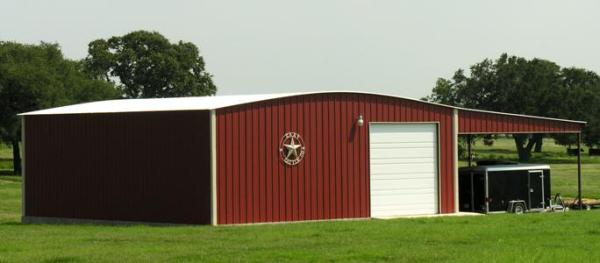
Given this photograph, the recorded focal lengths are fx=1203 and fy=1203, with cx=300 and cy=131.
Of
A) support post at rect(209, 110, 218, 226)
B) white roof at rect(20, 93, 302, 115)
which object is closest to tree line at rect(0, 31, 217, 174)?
white roof at rect(20, 93, 302, 115)

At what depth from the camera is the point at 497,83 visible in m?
104

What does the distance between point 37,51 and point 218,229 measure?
52.0m

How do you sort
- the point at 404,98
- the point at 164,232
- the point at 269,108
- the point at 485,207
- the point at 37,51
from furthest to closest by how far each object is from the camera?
the point at 37,51 → the point at 485,207 → the point at 404,98 → the point at 269,108 → the point at 164,232

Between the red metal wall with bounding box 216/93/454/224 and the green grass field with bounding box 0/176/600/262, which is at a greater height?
the red metal wall with bounding box 216/93/454/224

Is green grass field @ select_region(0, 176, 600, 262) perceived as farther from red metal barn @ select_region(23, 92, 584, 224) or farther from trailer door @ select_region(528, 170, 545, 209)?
trailer door @ select_region(528, 170, 545, 209)

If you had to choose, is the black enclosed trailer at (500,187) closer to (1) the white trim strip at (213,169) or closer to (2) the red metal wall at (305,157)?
(2) the red metal wall at (305,157)

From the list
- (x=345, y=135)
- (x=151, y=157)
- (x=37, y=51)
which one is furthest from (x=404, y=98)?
(x=37, y=51)

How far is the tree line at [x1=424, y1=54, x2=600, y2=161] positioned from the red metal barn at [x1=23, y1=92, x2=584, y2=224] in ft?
214

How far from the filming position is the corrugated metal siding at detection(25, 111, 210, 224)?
93.0ft

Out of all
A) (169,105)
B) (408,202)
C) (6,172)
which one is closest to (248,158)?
(169,105)

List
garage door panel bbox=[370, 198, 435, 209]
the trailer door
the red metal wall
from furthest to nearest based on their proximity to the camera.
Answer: the trailer door → garage door panel bbox=[370, 198, 435, 209] → the red metal wall

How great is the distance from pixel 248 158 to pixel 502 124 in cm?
859

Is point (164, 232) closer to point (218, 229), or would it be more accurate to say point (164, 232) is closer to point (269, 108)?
point (218, 229)

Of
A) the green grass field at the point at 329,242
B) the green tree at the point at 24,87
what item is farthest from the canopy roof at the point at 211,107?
the green tree at the point at 24,87
